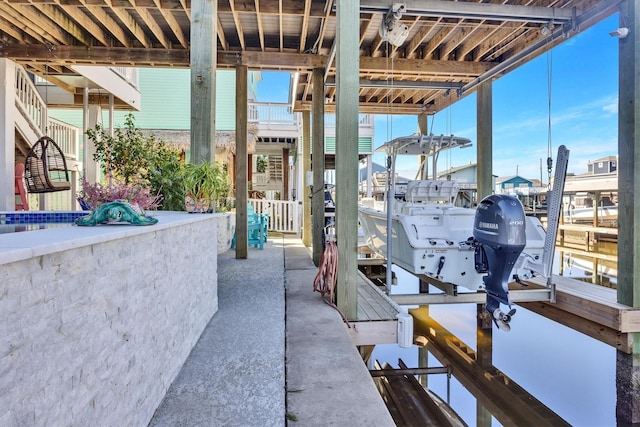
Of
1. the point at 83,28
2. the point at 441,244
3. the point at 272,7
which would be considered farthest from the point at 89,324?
the point at 83,28

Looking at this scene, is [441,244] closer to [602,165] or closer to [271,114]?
[271,114]

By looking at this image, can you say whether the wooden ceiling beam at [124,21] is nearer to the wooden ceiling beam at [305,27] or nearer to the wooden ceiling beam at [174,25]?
the wooden ceiling beam at [174,25]

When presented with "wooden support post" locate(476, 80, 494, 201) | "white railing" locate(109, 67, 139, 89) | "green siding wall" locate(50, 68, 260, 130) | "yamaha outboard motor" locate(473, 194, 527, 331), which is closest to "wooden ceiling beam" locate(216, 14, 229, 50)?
"white railing" locate(109, 67, 139, 89)

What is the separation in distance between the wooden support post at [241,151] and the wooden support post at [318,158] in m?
1.16

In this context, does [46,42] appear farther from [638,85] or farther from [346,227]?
[638,85]

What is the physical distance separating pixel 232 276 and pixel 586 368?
17.4 ft


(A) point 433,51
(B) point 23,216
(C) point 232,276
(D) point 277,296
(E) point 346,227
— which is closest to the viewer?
(E) point 346,227

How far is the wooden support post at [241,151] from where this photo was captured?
5.80 m

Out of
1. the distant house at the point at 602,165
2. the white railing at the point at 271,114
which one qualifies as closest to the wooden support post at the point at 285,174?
the white railing at the point at 271,114

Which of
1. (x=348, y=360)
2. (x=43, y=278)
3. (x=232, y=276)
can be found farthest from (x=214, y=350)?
(x=232, y=276)

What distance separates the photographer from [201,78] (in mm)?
3609

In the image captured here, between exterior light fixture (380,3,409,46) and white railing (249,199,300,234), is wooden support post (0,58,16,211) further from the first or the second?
exterior light fixture (380,3,409,46)

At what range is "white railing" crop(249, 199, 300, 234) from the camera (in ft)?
33.7

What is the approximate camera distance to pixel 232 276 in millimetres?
4797
